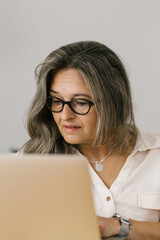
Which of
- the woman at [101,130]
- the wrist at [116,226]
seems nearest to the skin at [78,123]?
the woman at [101,130]

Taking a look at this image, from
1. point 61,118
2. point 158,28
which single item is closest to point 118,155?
point 61,118

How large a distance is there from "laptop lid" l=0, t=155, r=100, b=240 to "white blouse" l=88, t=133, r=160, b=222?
0.82 m

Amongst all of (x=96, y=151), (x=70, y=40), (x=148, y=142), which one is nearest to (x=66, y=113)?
(x=96, y=151)

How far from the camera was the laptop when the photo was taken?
0.81 meters

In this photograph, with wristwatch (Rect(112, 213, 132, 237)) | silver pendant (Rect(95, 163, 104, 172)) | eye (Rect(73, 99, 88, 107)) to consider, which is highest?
eye (Rect(73, 99, 88, 107))

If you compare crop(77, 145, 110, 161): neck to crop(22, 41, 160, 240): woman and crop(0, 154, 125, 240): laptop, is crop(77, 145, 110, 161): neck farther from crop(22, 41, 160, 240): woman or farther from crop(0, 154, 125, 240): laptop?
crop(0, 154, 125, 240): laptop

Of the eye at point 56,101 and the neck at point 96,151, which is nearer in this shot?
the eye at point 56,101

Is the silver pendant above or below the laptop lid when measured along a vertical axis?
below

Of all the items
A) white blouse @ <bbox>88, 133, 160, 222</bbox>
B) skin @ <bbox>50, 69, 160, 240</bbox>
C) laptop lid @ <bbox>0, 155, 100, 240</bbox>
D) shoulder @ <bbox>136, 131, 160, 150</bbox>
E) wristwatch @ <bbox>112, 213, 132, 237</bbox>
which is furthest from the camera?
shoulder @ <bbox>136, 131, 160, 150</bbox>

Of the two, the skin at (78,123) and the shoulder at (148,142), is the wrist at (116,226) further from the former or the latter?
the shoulder at (148,142)

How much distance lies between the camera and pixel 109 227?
1.31 m

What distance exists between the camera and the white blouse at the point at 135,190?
1649 mm

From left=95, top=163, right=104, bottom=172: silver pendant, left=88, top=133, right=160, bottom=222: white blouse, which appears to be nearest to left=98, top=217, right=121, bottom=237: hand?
left=88, top=133, right=160, bottom=222: white blouse

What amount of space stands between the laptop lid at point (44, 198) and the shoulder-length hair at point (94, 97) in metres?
0.78
